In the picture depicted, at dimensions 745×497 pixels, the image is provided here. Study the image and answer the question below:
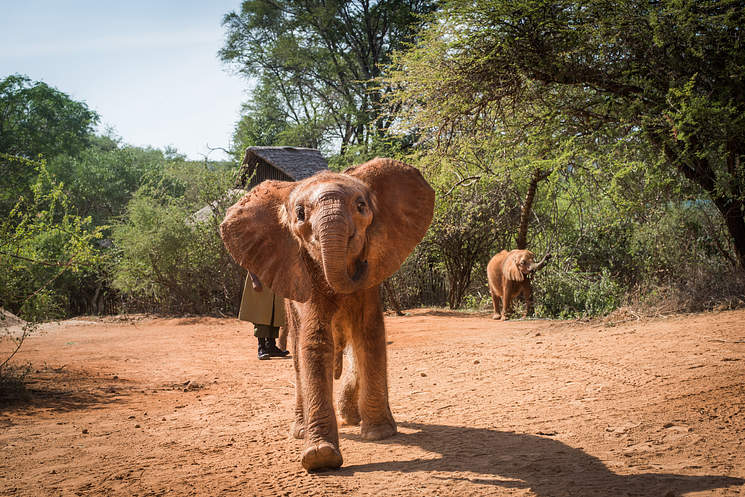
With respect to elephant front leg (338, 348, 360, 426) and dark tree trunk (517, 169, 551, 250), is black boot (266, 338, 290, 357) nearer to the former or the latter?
elephant front leg (338, 348, 360, 426)

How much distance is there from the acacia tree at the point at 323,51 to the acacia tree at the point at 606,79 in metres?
18.0

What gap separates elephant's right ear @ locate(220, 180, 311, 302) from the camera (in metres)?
4.03

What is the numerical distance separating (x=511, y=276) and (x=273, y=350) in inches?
215

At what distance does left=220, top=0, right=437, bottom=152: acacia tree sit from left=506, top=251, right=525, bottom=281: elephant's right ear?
56.5 ft

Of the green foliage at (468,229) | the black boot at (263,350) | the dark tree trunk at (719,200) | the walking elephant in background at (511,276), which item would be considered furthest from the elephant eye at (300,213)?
the green foliage at (468,229)

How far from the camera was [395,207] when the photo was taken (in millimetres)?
4172

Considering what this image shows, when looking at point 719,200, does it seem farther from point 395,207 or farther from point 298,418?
point 298,418

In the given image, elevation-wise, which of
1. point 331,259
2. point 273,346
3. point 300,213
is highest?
point 300,213

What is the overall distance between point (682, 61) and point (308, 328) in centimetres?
805

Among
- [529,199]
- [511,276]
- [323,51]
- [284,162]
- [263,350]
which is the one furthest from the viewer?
[323,51]

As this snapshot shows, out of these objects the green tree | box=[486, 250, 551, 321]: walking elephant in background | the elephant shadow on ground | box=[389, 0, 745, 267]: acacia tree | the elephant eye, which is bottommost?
the elephant shadow on ground

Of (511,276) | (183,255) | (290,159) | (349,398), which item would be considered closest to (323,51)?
(290,159)

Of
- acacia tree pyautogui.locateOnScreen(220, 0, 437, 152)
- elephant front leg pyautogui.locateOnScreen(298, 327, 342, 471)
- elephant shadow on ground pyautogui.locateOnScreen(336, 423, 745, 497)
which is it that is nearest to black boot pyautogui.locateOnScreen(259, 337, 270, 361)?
elephant shadow on ground pyautogui.locateOnScreen(336, 423, 745, 497)

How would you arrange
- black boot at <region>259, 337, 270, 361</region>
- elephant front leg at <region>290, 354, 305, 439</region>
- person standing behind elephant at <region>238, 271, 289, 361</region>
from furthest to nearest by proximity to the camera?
black boot at <region>259, 337, 270, 361</region> < person standing behind elephant at <region>238, 271, 289, 361</region> < elephant front leg at <region>290, 354, 305, 439</region>
